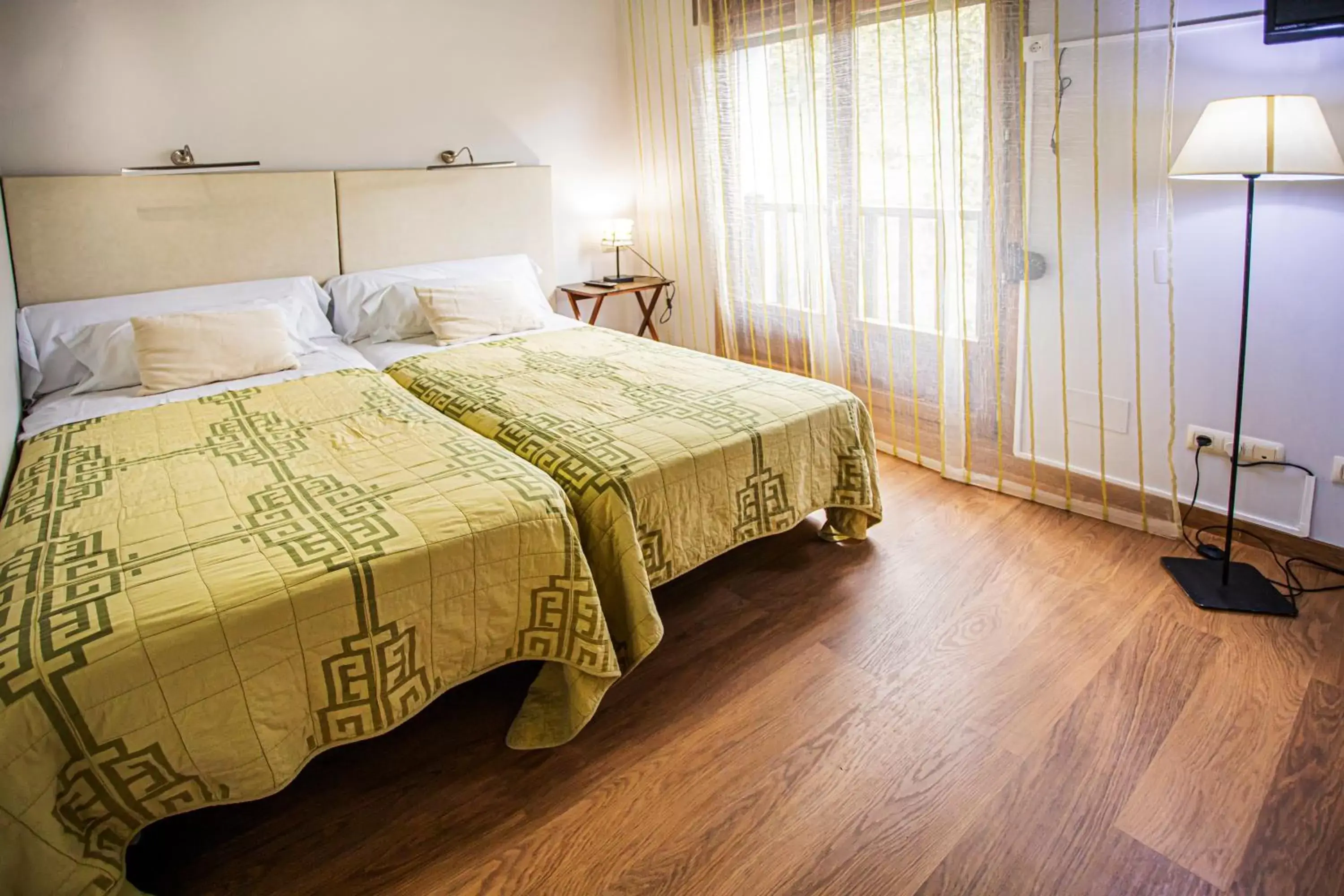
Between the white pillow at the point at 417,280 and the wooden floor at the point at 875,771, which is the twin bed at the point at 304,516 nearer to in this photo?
the white pillow at the point at 417,280

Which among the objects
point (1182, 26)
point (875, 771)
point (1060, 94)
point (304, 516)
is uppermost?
point (1182, 26)

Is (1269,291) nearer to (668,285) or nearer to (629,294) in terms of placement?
(668,285)

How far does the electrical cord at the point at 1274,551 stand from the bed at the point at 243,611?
195 cm

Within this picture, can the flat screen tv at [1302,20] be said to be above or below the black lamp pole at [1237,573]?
above

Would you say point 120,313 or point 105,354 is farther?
point 120,313

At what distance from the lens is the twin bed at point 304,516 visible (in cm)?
143

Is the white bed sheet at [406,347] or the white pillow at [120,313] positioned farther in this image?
the white bed sheet at [406,347]

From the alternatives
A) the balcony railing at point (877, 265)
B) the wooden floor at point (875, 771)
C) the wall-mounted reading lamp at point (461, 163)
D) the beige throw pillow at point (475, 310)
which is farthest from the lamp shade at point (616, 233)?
the wooden floor at point (875, 771)

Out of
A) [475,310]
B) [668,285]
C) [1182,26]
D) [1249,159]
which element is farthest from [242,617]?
[668,285]

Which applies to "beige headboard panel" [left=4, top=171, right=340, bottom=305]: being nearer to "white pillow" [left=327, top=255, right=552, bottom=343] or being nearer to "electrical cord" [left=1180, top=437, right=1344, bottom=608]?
"white pillow" [left=327, top=255, right=552, bottom=343]

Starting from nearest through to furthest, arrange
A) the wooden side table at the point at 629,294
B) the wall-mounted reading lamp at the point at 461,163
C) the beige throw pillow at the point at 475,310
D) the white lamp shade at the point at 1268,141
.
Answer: the white lamp shade at the point at 1268,141 → the beige throw pillow at the point at 475,310 → the wall-mounted reading lamp at the point at 461,163 → the wooden side table at the point at 629,294

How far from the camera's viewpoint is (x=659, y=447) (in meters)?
2.21

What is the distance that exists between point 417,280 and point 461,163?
2.37ft

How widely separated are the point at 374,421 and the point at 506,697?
955mm
